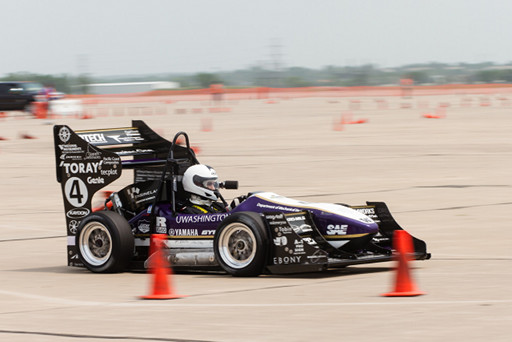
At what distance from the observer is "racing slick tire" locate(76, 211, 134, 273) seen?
11.6 m

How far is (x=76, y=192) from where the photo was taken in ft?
40.5

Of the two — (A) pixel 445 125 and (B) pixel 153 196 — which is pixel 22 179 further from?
(A) pixel 445 125

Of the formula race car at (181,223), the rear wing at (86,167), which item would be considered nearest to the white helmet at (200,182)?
the formula race car at (181,223)

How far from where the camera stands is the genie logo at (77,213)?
12.3 m

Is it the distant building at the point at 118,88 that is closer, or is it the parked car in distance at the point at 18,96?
the parked car in distance at the point at 18,96

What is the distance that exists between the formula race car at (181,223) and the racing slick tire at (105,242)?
1 centimetres

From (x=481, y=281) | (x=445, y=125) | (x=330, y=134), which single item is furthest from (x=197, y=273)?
(x=445, y=125)

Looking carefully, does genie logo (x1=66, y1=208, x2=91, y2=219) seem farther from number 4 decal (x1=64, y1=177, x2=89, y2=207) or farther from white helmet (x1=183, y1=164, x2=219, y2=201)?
white helmet (x1=183, y1=164, x2=219, y2=201)

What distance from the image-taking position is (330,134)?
38.1m

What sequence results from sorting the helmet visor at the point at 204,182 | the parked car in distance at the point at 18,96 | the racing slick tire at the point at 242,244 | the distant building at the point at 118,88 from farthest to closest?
the distant building at the point at 118,88 → the parked car in distance at the point at 18,96 → the helmet visor at the point at 204,182 → the racing slick tire at the point at 242,244

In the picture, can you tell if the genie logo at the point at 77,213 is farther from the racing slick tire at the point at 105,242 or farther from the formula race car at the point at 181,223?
the racing slick tire at the point at 105,242

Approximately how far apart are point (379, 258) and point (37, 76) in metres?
126

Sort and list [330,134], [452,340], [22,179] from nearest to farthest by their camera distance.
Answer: [452,340], [22,179], [330,134]

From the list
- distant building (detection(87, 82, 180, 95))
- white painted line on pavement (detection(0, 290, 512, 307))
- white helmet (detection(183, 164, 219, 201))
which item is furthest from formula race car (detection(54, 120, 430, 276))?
distant building (detection(87, 82, 180, 95))
